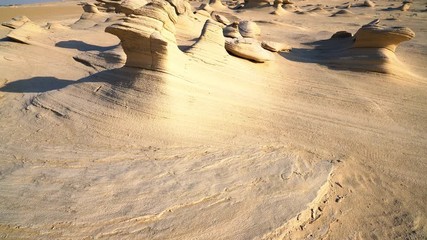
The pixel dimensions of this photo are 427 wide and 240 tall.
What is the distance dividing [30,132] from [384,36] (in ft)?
21.9

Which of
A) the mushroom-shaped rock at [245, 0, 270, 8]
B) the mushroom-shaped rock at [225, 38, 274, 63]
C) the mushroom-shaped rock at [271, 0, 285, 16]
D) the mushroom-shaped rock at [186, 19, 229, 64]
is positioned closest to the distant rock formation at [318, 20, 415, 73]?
the mushroom-shaped rock at [225, 38, 274, 63]

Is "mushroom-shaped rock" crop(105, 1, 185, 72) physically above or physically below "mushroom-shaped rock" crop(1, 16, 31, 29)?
above

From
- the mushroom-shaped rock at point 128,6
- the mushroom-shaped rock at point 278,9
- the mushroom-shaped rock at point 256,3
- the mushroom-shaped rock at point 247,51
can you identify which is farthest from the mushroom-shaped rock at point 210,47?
the mushroom-shaped rock at point 256,3

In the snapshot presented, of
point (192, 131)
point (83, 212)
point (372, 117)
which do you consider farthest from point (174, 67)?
point (372, 117)

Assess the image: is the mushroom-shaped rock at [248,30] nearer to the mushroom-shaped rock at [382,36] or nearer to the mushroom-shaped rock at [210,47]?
the mushroom-shaped rock at [210,47]

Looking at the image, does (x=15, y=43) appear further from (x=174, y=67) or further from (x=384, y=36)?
(x=384, y=36)

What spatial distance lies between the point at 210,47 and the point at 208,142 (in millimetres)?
2459

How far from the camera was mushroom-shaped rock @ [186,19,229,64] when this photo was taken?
489 cm

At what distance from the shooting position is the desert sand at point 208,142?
237cm

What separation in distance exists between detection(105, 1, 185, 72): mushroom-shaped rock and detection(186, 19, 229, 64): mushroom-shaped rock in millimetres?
804

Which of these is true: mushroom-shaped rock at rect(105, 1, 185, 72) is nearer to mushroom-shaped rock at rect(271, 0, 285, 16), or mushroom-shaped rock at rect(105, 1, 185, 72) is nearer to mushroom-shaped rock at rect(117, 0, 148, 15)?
mushroom-shaped rock at rect(117, 0, 148, 15)

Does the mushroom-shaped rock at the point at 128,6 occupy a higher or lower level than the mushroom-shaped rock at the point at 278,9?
higher

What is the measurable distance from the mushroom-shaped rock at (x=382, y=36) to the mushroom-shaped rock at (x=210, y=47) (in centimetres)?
327

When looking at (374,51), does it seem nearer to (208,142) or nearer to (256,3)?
(208,142)
